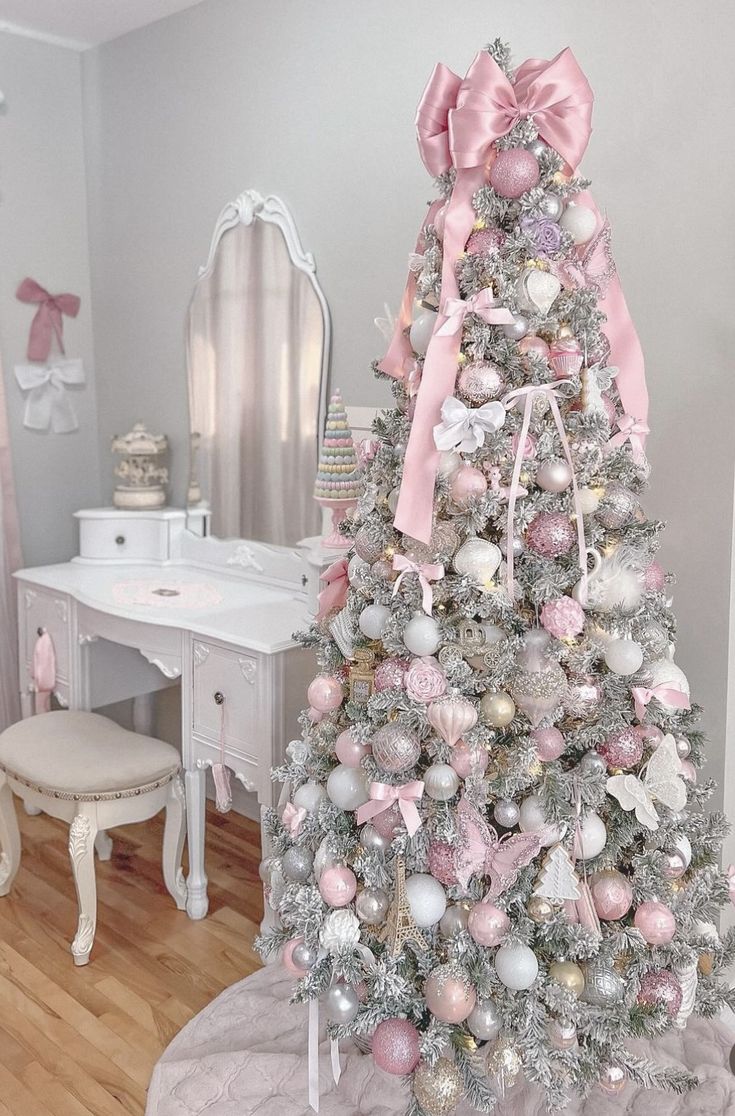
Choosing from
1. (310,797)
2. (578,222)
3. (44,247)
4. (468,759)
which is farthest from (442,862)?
(44,247)

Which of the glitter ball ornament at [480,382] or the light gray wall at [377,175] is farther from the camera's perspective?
the light gray wall at [377,175]

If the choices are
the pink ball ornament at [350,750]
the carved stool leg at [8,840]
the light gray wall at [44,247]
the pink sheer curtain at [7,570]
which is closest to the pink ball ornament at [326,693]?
the pink ball ornament at [350,750]

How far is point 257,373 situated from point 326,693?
4.87ft

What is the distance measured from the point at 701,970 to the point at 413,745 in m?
0.66

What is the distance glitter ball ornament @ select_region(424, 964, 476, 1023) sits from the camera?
142 centimetres

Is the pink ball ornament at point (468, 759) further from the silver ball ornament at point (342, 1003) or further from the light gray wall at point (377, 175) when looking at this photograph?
the light gray wall at point (377, 175)

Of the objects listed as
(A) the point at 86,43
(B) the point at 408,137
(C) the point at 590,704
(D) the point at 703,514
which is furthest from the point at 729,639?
(A) the point at 86,43

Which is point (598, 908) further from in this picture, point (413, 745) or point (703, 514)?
point (703, 514)

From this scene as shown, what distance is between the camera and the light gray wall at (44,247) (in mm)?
3211

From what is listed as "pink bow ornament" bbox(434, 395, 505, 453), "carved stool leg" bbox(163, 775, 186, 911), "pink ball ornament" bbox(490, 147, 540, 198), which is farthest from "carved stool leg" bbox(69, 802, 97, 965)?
"pink ball ornament" bbox(490, 147, 540, 198)

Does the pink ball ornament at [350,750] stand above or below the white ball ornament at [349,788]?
above

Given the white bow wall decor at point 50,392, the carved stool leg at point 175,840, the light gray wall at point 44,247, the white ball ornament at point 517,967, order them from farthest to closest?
the white bow wall decor at point 50,392
the light gray wall at point 44,247
the carved stool leg at point 175,840
the white ball ornament at point 517,967

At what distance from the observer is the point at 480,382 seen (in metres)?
1.44

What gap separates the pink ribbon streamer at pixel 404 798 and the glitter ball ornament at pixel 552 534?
0.42 meters
